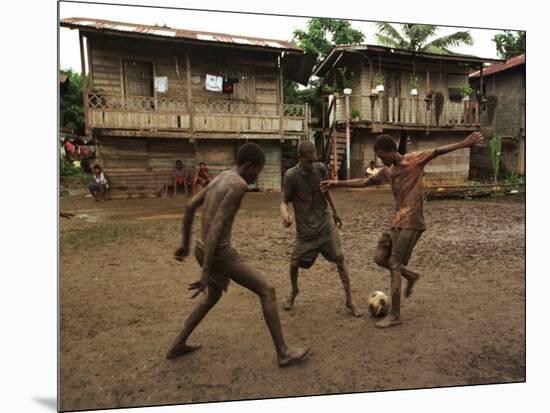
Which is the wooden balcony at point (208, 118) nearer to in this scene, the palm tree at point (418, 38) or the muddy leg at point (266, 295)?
the palm tree at point (418, 38)

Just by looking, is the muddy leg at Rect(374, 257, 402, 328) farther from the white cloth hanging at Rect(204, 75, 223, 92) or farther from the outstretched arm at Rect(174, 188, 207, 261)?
the white cloth hanging at Rect(204, 75, 223, 92)

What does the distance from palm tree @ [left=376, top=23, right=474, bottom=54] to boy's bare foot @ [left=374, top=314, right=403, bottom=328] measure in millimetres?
2463

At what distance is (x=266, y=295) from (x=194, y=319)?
57 cm

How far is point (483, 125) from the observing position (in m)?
3.97

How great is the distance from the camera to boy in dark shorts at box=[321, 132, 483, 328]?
112 inches

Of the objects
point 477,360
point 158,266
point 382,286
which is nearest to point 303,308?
point 382,286

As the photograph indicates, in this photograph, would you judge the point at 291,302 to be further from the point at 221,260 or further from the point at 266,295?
the point at 221,260

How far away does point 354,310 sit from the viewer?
10.6ft

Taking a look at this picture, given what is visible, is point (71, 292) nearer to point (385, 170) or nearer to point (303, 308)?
point (303, 308)

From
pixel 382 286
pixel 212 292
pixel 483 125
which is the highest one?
pixel 483 125

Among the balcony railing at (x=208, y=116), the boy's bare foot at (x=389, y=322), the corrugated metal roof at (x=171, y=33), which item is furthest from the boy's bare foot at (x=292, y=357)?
the corrugated metal roof at (x=171, y=33)

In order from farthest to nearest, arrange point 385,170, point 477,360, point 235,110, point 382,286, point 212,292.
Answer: point 235,110
point 382,286
point 385,170
point 477,360
point 212,292

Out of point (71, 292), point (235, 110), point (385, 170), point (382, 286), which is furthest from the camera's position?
point (235, 110)

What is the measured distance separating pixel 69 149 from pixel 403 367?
320cm
